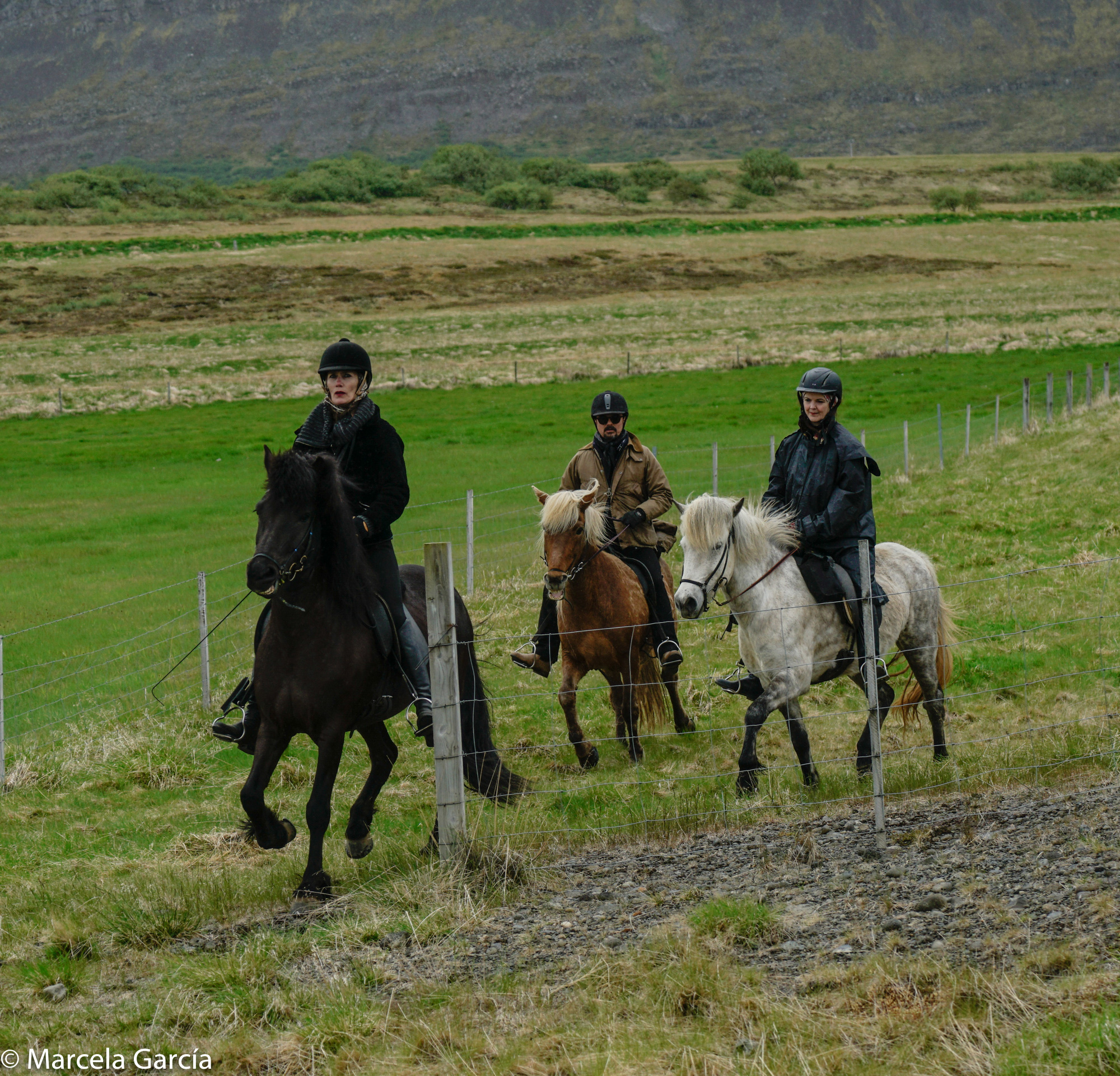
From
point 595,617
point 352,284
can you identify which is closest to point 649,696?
point 595,617

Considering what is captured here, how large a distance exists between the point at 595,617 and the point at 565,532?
85 centimetres

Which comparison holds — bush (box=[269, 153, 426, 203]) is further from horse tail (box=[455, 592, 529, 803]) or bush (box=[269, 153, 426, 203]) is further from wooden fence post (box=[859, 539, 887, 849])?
wooden fence post (box=[859, 539, 887, 849])

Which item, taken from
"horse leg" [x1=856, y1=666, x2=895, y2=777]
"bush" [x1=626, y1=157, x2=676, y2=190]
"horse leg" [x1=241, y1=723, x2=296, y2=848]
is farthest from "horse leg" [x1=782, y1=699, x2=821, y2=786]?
"bush" [x1=626, y1=157, x2=676, y2=190]

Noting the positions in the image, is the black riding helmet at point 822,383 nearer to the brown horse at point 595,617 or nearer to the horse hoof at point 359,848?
the brown horse at point 595,617

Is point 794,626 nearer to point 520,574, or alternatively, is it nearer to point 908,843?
point 908,843

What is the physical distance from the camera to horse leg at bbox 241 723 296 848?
616cm

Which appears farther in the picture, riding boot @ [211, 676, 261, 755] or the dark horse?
riding boot @ [211, 676, 261, 755]

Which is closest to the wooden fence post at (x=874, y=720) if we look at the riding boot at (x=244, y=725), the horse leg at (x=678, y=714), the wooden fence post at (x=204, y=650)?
the riding boot at (x=244, y=725)

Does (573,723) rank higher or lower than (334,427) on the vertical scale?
lower

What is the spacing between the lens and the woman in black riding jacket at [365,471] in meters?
6.83

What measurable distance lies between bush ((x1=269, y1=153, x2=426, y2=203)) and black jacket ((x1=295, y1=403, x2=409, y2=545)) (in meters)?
104

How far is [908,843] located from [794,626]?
206 cm

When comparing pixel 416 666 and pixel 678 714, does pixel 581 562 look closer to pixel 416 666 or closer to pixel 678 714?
pixel 678 714

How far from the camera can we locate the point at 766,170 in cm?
12319
